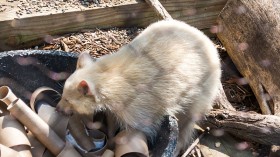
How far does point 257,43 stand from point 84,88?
167 centimetres

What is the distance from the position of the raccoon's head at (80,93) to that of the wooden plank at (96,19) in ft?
2.92

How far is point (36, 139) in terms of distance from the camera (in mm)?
3248

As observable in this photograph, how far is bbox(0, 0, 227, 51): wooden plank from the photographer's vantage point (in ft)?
13.7

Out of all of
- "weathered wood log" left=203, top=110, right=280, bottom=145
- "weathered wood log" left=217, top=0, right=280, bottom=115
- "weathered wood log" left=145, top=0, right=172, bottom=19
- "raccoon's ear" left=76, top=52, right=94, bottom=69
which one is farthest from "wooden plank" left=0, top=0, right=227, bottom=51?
"weathered wood log" left=203, top=110, right=280, bottom=145

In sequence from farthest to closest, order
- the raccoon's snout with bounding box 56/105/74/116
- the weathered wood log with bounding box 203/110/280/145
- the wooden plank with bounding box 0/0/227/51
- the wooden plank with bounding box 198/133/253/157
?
the wooden plank with bounding box 0/0/227/51 → the wooden plank with bounding box 198/133/253/157 → the weathered wood log with bounding box 203/110/280/145 → the raccoon's snout with bounding box 56/105/74/116

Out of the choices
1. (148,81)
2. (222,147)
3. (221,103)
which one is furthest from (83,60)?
(222,147)

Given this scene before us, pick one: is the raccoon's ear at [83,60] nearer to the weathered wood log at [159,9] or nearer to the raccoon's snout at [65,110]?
the raccoon's snout at [65,110]

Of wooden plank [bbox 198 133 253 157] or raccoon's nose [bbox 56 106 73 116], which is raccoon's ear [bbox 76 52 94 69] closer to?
raccoon's nose [bbox 56 106 73 116]

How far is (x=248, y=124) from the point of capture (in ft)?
12.5

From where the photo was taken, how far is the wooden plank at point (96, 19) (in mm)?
4164

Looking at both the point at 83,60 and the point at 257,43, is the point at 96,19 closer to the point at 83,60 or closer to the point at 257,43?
the point at 83,60

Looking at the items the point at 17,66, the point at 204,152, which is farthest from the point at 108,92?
the point at 204,152

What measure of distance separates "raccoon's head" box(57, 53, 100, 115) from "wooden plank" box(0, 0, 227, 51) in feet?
2.92

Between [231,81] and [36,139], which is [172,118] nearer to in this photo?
[36,139]
